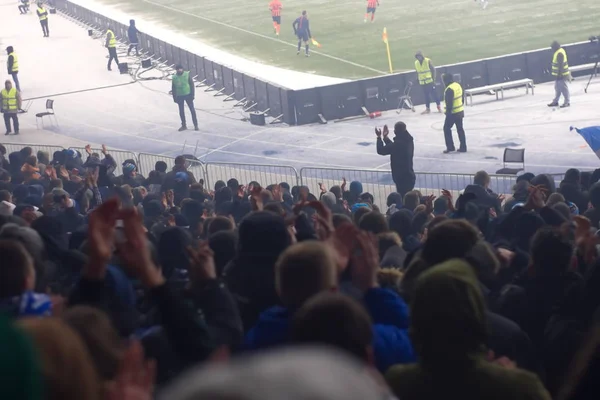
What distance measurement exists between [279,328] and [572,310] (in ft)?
6.35

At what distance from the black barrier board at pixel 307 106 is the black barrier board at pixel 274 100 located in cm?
79

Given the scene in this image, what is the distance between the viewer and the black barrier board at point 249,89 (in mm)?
29953

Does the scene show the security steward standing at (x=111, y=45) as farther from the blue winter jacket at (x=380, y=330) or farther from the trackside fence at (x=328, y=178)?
the blue winter jacket at (x=380, y=330)

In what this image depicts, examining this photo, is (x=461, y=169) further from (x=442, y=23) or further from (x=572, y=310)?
(x=442, y=23)

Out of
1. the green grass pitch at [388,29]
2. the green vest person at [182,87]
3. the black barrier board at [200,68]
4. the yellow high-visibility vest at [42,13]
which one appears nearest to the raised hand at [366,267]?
the green vest person at [182,87]

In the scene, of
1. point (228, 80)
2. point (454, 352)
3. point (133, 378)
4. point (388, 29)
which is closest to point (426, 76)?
point (228, 80)

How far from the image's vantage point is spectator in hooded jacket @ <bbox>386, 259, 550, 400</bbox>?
11.4 feet

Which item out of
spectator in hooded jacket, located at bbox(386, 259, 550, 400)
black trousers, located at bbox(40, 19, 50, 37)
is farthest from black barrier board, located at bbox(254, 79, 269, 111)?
spectator in hooded jacket, located at bbox(386, 259, 550, 400)

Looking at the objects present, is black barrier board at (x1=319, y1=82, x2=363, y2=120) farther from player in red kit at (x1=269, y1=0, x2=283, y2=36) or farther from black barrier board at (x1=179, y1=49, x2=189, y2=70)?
player in red kit at (x1=269, y1=0, x2=283, y2=36)

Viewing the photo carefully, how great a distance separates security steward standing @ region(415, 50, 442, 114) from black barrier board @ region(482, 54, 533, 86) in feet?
7.70

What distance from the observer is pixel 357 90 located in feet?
92.3

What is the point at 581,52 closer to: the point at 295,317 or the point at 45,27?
the point at 45,27

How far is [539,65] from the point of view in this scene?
1198 inches

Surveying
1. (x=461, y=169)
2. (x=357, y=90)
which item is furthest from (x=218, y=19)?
(x=461, y=169)
